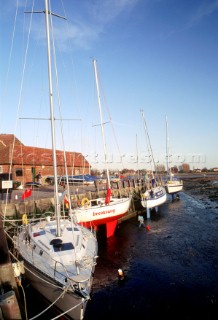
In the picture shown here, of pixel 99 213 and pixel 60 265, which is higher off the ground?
pixel 99 213

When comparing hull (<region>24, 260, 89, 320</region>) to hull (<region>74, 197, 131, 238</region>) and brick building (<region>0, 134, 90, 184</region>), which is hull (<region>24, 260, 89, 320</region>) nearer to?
hull (<region>74, 197, 131, 238</region>)

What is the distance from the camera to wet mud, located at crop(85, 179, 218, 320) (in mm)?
11164

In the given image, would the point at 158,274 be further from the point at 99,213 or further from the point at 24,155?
the point at 24,155

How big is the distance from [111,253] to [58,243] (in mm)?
7894

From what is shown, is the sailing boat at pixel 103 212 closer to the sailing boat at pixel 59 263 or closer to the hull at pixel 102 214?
the hull at pixel 102 214

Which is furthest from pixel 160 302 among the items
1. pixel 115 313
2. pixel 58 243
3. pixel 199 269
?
pixel 58 243

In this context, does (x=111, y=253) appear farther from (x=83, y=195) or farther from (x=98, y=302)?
(x=83, y=195)

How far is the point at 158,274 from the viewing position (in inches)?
575

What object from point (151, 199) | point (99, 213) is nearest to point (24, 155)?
point (151, 199)

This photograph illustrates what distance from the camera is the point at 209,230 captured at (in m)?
23.9

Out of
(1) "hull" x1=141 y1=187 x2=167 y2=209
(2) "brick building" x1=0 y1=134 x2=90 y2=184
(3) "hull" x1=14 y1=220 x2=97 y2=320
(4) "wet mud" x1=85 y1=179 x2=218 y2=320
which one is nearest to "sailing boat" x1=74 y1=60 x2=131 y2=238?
(4) "wet mud" x1=85 y1=179 x2=218 y2=320

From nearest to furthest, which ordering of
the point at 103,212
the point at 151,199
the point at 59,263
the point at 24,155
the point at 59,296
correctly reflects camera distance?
the point at 59,296 < the point at 59,263 < the point at 103,212 < the point at 151,199 < the point at 24,155

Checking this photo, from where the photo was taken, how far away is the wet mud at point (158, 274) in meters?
11.2

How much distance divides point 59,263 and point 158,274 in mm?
6916
